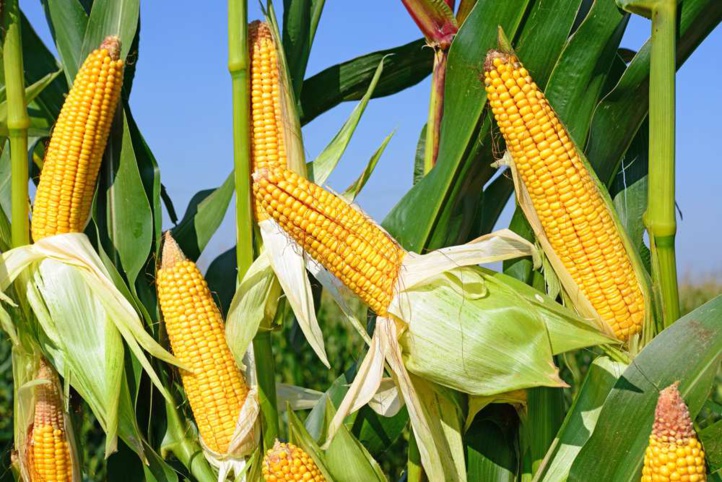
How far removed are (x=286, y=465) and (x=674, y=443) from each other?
0.51 meters

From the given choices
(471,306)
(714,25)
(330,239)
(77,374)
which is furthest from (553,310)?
(77,374)

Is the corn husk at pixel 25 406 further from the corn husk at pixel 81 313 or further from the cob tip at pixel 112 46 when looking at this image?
the cob tip at pixel 112 46

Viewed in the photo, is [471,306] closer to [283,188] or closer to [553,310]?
[553,310]

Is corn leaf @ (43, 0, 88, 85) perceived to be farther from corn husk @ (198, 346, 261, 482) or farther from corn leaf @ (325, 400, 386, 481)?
corn leaf @ (325, 400, 386, 481)

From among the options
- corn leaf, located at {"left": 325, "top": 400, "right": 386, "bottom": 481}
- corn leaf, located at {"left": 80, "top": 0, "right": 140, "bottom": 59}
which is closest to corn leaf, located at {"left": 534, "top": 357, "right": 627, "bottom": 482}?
corn leaf, located at {"left": 325, "top": 400, "right": 386, "bottom": 481}

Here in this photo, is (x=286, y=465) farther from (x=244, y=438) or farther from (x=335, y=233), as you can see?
(x=335, y=233)

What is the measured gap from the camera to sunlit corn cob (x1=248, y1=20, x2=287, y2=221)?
1184 millimetres

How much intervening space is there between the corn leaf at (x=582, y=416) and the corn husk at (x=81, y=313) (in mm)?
665

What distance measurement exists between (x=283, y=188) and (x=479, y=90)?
35cm

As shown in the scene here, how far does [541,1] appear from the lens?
45.5 inches

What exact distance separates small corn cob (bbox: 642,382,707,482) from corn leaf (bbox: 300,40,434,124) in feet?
2.92

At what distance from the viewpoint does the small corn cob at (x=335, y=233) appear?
1001mm

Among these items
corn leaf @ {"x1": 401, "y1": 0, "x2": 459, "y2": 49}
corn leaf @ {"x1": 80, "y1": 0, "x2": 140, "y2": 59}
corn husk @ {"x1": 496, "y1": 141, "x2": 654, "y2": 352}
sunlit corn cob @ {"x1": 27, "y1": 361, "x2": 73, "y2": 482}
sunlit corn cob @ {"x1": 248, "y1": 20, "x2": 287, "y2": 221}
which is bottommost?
sunlit corn cob @ {"x1": 27, "y1": 361, "x2": 73, "y2": 482}

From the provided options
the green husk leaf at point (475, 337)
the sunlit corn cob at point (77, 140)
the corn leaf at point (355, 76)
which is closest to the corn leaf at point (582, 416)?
the green husk leaf at point (475, 337)
